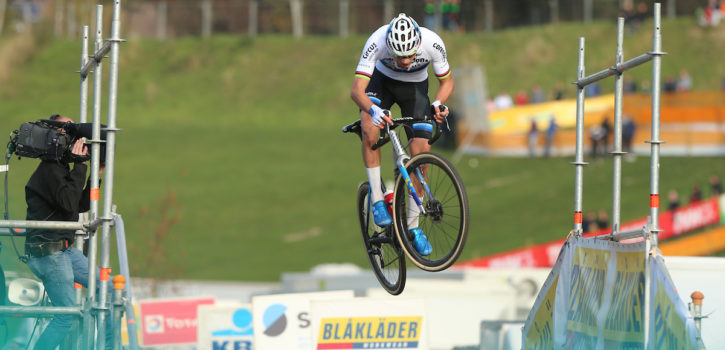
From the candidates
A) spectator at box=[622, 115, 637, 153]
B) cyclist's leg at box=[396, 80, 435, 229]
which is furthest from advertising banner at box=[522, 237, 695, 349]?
spectator at box=[622, 115, 637, 153]

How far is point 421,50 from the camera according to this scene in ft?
30.8

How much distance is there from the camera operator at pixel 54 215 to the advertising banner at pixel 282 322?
191 inches

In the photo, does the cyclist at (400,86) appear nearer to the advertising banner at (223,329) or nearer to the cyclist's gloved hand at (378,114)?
the cyclist's gloved hand at (378,114)

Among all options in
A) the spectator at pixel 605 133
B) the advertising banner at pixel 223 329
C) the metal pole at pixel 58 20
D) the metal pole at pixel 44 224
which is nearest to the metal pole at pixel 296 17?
the metal pole at pixel 58 20

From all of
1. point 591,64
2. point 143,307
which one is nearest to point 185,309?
point 143,307

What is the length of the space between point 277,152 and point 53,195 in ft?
123

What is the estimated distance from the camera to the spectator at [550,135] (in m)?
40.3

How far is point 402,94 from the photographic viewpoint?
32.0ft

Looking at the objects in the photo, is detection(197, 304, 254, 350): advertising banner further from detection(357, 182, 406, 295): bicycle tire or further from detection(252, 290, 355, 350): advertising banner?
detection(357, 182, 406, 295): bicycle tire

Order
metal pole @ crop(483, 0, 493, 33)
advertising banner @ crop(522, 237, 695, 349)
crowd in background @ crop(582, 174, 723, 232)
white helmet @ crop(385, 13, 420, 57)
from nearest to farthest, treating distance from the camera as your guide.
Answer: advertising banner @ crop(522, 237, 695, 349) → white helmet @ crop(385, 13, 420, 57) → crowd in background @ crop(582, 174, 723, 232) → metal pole @ crop(483, 0, 493, 33)

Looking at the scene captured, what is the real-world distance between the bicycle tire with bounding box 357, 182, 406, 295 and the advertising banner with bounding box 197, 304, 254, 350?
19.1ft

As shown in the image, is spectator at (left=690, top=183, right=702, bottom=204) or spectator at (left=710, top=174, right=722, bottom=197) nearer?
spectator at (left=690, top=183, right=702, bottom=204)

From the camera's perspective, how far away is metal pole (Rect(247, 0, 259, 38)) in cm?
6091

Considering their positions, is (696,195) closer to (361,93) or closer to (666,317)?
(361,93)
